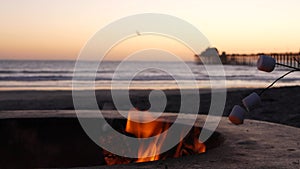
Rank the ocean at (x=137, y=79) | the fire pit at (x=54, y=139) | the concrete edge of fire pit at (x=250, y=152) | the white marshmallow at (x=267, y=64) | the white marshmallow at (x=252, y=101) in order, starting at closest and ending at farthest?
the white marshmallow at (x=267, y=64), the white marshmallow at (x=252, y=101), the concrete edge of fire pit at (x=250, y=152), the fire pit at (x=54, y=139), the ocean at (x=137, y=79)

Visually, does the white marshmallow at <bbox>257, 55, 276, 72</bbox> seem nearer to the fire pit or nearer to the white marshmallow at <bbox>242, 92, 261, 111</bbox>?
the white marshmallow at <bbox>242, 92, 261, 111</bbox>

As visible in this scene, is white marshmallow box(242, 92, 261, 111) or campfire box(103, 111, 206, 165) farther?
campfire box(103, 111, 206, 165)

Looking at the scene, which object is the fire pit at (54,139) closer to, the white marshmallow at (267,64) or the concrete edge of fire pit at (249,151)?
the concrete edge of fire pit at (249,151)

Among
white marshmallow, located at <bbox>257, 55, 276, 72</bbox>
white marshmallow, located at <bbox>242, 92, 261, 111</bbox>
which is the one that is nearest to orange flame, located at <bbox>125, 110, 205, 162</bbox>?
white marshmallow, located at <bbox>242, 92, 261, 111</bbox>

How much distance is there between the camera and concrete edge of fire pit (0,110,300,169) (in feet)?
8.02

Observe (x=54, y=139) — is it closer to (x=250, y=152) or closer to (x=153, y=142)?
(x=153, y=142)

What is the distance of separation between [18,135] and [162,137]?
5.08ft

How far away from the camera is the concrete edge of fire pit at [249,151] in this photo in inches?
96.2

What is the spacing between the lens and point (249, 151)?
2.85 meters

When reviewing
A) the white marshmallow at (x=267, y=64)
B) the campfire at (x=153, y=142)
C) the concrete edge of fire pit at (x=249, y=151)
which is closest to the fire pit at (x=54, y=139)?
the campfire at (x=153, y=142)

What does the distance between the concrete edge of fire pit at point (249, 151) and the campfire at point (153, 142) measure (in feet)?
0.78

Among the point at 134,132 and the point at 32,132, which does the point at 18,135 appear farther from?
the point at 134,132

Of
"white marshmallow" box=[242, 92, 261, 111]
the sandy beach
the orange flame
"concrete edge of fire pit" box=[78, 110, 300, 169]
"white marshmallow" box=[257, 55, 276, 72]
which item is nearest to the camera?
"white marshmallow" box=[257, 55, 276, 72]

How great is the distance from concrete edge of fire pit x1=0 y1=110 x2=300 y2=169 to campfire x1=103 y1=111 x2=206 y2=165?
24 cm
